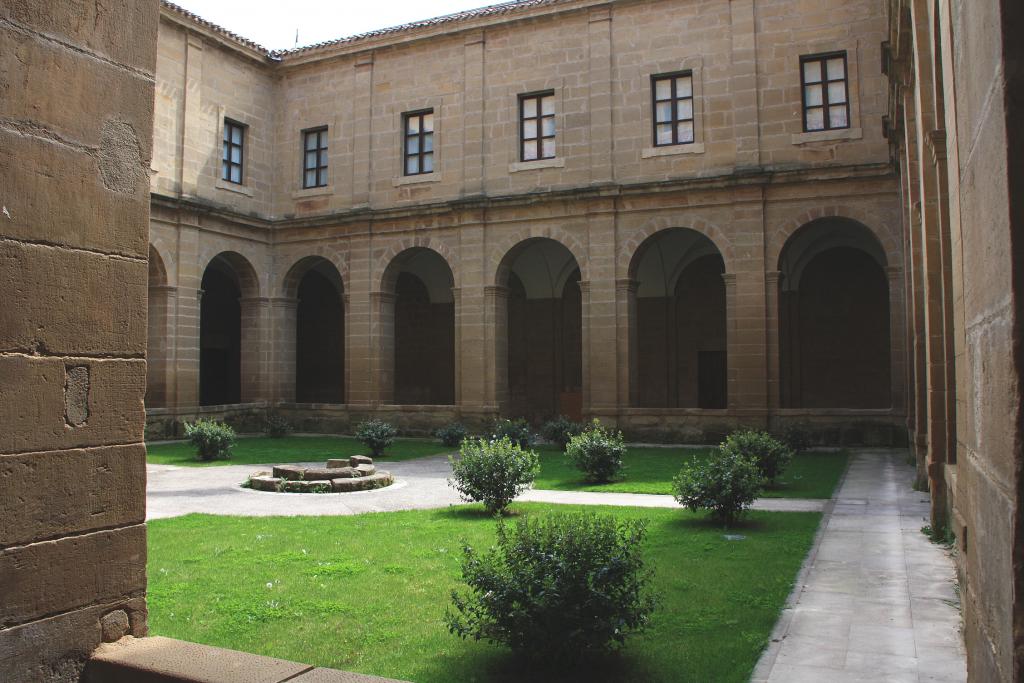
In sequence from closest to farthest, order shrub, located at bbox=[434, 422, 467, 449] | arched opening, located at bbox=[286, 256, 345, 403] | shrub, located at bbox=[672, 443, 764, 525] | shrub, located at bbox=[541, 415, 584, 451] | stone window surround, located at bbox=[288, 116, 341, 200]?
1. shrub, located at bbox=[672, 443, 764, 525]
2. shrub, located at bbox=[541, 415, 584, 451]
3. shrub, located at bbox=[434, 422, 467, 449]
4. stone window surround, located at bbox=[288, 116, 341, 200]
5. arched opening, located at bbox=[286, 256, 345, 403]

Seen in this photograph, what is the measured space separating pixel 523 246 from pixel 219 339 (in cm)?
1286

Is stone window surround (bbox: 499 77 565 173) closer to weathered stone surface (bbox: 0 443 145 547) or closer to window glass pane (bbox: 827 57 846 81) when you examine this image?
window glass pane (bbox: 827 57 846 81)

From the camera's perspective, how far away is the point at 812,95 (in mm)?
18250

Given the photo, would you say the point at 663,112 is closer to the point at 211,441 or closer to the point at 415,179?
the point at 415,179

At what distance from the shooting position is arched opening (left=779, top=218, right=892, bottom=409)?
2198cm

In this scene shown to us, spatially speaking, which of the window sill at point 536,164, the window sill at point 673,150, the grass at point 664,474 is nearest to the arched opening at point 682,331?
the window sill at point 673,150

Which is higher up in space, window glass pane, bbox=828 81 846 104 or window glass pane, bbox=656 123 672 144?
window glass pane, bbox=828 81 846 104

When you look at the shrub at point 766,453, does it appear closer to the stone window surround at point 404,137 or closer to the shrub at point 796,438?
the shrub at point 796,438

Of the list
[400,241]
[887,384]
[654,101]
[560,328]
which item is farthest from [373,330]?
[887,384]

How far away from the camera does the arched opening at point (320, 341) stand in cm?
2873

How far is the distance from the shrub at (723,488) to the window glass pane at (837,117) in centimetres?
1193

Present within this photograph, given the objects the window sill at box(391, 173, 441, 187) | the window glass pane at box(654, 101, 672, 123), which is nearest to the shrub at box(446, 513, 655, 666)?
the window glass pane at box(654, 101, 672, 123)

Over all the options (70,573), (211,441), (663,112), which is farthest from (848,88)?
(70,573)

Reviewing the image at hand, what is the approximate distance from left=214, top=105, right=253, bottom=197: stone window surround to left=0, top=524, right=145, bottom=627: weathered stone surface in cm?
1985
